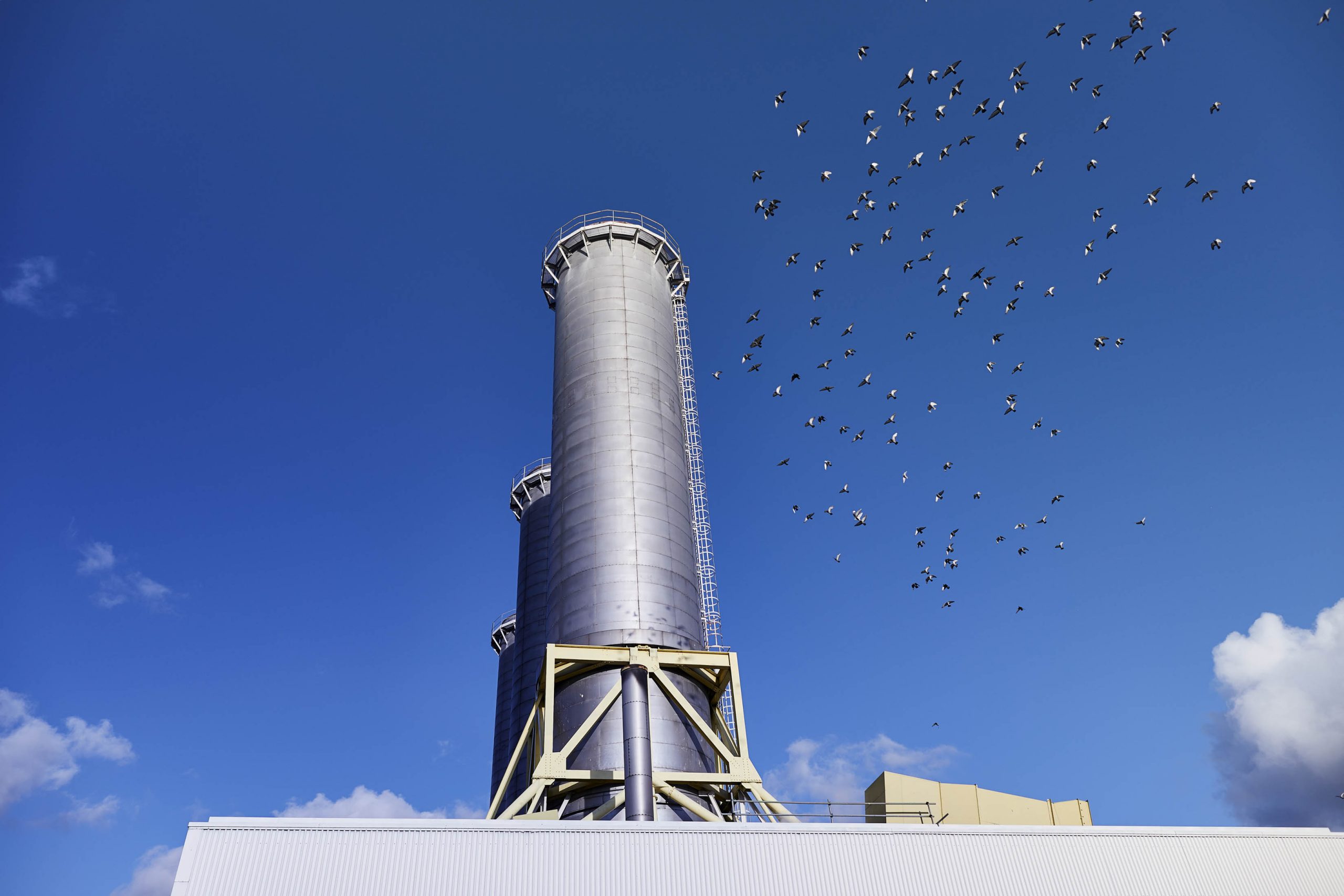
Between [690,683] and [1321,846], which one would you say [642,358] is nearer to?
[690,683]

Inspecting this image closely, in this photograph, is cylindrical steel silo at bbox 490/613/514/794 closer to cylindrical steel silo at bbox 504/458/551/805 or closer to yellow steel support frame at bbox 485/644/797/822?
cylindrical steel silo at bbox 504/458/551/805

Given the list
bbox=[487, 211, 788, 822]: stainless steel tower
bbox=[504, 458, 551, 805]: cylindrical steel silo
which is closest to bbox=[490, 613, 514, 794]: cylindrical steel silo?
bbox=[504, 458, 551, 805]: cylindrical steel silo

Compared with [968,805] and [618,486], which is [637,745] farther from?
[968,805]

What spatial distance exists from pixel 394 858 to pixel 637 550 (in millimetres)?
10114

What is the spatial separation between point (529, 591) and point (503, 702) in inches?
439

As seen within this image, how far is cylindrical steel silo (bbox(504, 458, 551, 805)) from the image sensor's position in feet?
139

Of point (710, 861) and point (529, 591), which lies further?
point (529, 591)

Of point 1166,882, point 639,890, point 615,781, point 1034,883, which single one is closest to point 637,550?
point 615,781

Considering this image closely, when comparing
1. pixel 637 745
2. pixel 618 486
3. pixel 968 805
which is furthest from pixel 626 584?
pixel 968 805

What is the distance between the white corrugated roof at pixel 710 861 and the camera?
62.1 ft

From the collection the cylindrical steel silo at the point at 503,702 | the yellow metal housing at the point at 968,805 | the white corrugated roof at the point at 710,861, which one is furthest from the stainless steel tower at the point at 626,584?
the cylindrical steel silo at the point at 503,702

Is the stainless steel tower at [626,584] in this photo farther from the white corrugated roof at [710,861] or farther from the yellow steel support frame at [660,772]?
the white corrugated roof at [710,861]

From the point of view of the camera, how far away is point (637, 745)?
2284 centimetres

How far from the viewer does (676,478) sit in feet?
94.6
